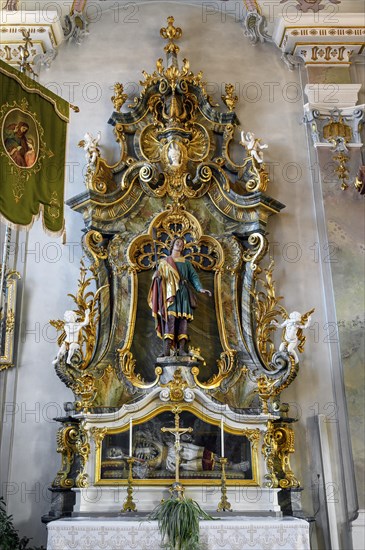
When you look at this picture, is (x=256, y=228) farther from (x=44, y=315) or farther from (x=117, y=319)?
(x=44, y=315)

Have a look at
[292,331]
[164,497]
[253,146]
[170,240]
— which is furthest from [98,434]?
[253,146]

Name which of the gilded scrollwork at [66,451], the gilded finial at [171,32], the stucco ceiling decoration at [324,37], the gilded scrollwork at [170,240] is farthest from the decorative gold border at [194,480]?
the stucco ceiling decoration at [324,37]

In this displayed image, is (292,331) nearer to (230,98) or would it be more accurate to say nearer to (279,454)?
(279,454)

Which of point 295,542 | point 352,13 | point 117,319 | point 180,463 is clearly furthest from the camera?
point 352,13

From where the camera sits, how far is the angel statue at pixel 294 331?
7406 millimetres

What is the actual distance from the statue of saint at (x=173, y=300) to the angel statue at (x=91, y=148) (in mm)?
1595

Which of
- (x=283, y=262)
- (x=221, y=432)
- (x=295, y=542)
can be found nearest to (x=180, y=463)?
(x=221, y=432)

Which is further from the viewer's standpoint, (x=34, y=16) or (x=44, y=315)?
(x=34, y=16)

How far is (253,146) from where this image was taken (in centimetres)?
852

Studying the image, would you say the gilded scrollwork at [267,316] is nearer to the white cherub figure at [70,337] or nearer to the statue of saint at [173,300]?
the statue of saint at [173,300]

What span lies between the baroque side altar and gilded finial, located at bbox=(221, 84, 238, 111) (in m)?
0.02

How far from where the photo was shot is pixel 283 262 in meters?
8.49

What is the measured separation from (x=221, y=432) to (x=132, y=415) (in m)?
0.94

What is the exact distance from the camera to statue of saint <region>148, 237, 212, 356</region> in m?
7.57
